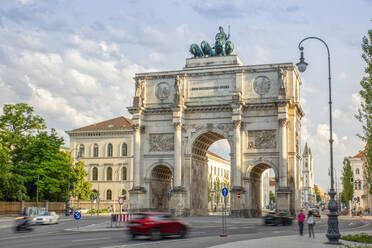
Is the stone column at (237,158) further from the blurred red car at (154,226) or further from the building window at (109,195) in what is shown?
the building window at (109,195)

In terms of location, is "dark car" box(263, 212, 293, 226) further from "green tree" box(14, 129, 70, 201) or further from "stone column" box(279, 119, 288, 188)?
"green tree" box(14, 129, 70, 201)

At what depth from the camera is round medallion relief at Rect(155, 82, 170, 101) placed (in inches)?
2414

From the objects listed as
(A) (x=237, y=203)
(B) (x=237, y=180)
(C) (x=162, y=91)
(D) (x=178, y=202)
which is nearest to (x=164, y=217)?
(A) (x=237, y=203)

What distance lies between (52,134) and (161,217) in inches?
1980

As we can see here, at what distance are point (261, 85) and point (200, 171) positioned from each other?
1319 cm

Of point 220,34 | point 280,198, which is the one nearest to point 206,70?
point 220,34

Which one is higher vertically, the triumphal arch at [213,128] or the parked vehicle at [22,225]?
the triumphal arch at [213,128]

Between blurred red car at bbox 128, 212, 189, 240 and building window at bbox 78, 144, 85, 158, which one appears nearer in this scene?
blurred red car at bbox 128, 212, 189, 240

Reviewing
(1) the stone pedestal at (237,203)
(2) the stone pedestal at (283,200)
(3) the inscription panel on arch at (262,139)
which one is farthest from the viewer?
(3) the inscription panel on arch at (262,139)

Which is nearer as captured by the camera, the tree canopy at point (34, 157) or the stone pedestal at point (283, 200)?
the stone pedestal at point (283, 200)

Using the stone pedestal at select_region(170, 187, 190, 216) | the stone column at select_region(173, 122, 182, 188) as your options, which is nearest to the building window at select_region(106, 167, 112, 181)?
the stone column at select_region(173, 122, 182, 188)

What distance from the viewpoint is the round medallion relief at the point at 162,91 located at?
61.3 metres

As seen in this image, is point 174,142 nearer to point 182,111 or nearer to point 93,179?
point 182,111

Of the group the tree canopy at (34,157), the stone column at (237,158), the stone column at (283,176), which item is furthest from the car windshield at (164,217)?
the tree canopy at (34,157)
